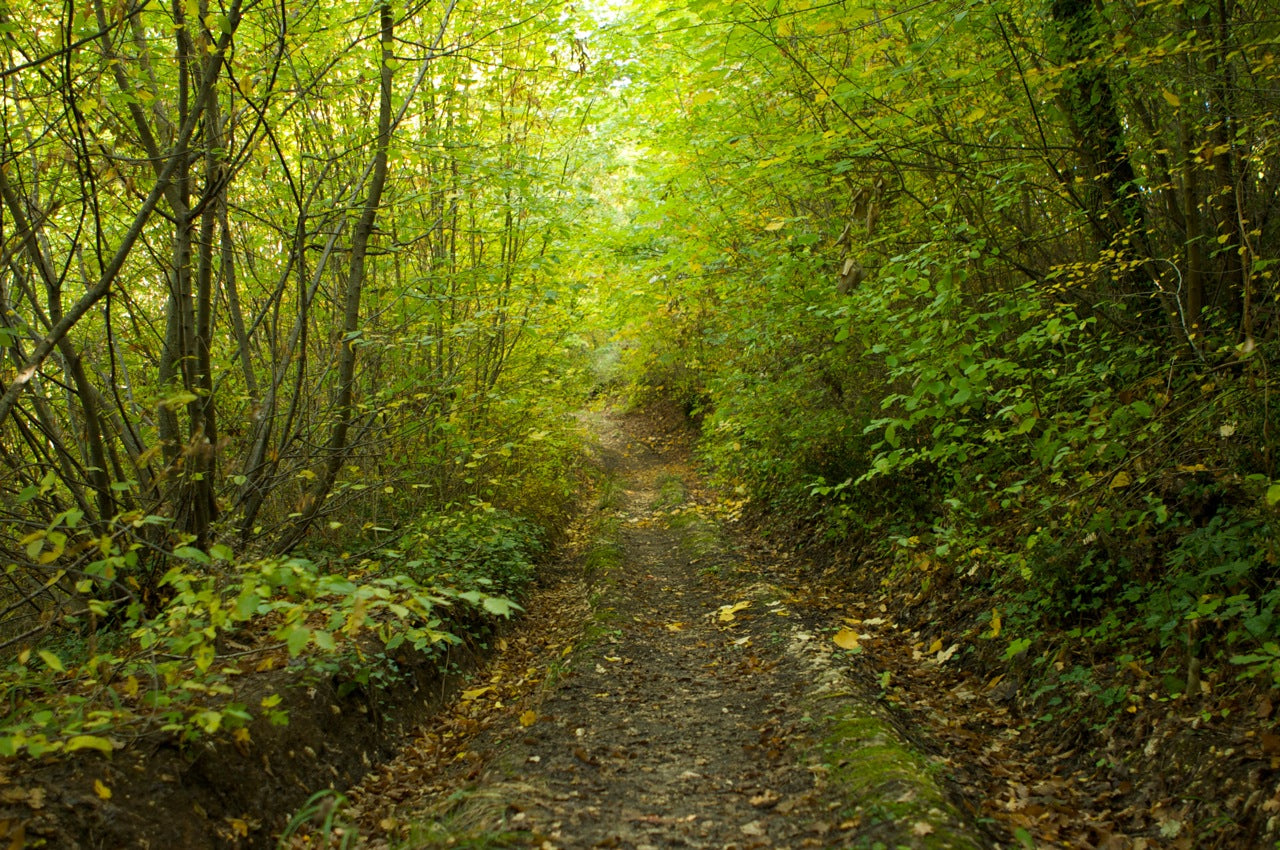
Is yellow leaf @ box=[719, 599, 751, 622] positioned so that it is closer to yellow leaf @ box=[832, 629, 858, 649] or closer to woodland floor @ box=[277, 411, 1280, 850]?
woodland floor @ box=[277, 411, 1280, 850]

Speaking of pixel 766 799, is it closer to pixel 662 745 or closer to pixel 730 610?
pixel 662 745

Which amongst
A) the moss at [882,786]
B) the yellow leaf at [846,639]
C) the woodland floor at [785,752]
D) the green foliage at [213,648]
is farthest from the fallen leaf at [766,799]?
the yellow leaf at [846,639]

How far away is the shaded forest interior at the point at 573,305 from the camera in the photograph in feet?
12.6

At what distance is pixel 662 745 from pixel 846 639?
1.76 meters

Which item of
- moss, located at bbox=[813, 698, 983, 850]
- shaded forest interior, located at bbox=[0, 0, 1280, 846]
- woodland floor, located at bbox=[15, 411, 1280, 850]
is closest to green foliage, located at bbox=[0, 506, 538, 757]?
shaded forest interior, located at bbox=[0, 0, 1280, 846]

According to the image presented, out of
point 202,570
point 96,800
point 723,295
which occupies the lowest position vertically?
point 96,800

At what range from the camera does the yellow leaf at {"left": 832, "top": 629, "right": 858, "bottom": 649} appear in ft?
17.8

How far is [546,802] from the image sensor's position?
3.66 metres

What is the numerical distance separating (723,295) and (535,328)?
12.8 feet

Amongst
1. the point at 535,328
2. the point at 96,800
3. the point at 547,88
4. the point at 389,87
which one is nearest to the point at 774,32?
the point at 389,87

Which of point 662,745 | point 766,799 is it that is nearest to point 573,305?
point 662,745

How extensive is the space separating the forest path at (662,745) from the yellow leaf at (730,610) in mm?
14

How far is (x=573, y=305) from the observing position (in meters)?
9.72

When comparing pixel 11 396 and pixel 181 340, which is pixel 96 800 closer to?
pixel 11 396
